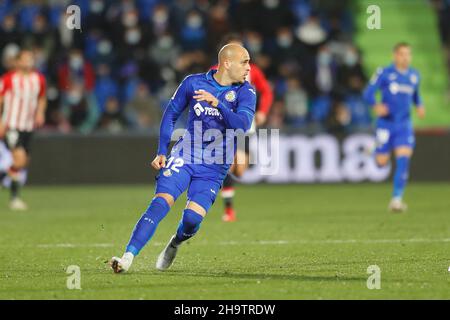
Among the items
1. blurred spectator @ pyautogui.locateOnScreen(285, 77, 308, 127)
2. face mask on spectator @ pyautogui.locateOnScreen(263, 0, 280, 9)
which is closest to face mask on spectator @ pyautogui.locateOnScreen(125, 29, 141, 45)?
face mask on spectator @ pyautogui.locateOnScreen(263, 0, 280, 9)

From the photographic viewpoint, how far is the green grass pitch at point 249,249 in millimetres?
7832

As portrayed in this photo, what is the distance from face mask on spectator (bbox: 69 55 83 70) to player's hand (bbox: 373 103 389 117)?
774cm

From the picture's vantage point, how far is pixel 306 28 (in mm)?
23281

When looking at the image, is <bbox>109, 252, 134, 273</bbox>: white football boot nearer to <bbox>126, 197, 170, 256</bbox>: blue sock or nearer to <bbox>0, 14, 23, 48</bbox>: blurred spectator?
<bbox>126, 197, 170, 256</bbox>: blue sock

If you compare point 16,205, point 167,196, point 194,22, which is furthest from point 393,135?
point 167,196

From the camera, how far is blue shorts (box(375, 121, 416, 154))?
16.0 metres

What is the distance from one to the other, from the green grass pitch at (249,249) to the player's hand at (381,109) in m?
1.38

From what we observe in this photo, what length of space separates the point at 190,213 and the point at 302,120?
522 inches

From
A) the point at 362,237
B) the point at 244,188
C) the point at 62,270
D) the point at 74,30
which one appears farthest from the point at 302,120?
the point at 62,270

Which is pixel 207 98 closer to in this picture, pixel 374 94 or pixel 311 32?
pixel 374 94

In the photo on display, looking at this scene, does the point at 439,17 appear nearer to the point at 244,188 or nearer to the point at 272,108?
the point at 272,108

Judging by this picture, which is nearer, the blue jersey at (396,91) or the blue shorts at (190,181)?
the blue shorts at (190,181)

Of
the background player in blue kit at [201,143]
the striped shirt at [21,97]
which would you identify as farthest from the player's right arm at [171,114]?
the striped shirt at [21,97]

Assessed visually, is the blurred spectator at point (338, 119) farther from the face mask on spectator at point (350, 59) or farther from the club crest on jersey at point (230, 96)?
the club crest on jersey at point (230, 96)
